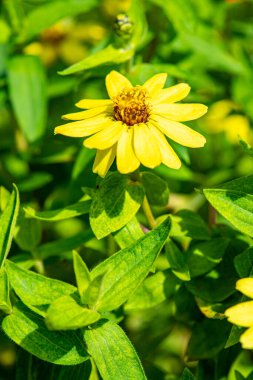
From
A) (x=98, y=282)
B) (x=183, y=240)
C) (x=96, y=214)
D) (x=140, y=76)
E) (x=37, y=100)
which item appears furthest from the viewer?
(x=37, y=100)

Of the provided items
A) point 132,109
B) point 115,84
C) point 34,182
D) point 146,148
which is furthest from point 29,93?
point 146,148

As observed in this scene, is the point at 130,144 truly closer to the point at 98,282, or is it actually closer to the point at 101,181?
the point at 101,181

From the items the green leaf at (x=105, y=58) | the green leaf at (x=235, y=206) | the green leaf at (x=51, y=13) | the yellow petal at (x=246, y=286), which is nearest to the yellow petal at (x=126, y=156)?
the green leaf at (x=235, y=206)

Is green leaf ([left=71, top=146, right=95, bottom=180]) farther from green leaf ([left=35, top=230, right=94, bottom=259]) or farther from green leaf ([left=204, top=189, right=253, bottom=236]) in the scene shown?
green leaf ([left=204, top=189, right=253, bottom=236])

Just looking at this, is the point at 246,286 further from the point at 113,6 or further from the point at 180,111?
the point at 113,6

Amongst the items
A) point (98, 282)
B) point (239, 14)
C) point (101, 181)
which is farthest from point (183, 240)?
point (239, 14)

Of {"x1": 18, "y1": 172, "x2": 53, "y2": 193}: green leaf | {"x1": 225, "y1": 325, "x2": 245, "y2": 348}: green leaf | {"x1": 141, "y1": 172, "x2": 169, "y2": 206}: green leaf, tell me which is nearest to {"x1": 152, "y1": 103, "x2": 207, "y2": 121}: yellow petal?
{"x1": 141, "y1": 172, "x2": 169, "y2": 206}: green leaf

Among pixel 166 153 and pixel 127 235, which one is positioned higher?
pixel 166 153
